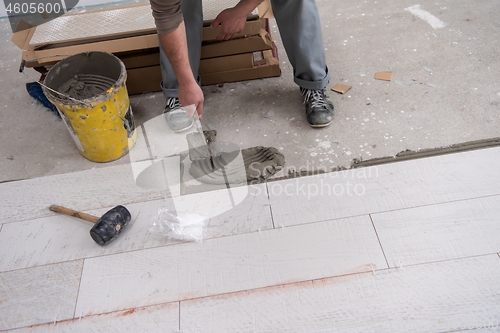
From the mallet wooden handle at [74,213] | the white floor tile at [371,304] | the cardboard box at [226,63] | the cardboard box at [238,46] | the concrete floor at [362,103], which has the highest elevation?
the cardboard box at [238,46]

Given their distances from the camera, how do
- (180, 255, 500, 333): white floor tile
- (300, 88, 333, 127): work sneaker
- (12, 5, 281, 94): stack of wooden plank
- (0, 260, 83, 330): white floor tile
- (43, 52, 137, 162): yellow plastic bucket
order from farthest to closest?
(12, 5, 281, 94): stack of wooden plank, (300, 88, 333, 127): work sneaker, (43, 52, 137, 162): yellow plastic bucket, (0, 260, 83, 330): white floor tile, (180, 255, 500, 333): white floor tile

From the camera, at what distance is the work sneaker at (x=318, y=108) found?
5.87ft

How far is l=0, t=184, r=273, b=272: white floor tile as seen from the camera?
1416 millimetres

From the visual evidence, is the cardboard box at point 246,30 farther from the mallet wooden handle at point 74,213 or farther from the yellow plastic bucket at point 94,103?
the mallet wooden handle at point 74,213

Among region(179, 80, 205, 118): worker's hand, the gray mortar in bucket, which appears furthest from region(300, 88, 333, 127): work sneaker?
the gray mortar in bucket

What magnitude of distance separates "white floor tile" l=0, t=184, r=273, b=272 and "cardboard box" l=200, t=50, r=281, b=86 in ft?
2.71

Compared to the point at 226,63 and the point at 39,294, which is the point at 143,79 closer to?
the point at 226,63

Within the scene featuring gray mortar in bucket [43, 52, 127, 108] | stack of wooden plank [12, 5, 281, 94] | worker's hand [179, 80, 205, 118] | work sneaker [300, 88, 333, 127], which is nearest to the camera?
worker's hand [179, 80, 205, 118]

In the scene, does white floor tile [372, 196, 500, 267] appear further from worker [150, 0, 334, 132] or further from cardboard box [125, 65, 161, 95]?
cardboard box [125, 65, 161, 95]

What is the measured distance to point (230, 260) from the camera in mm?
1340

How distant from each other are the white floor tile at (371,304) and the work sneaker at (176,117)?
0.95 meters

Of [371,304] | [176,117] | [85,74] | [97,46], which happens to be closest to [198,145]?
[176,117]

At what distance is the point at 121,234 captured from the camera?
1.46 metres

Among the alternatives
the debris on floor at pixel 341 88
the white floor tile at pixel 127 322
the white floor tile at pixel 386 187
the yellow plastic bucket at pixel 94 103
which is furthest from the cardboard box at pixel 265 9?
the white floor tile at pixel 127 322
